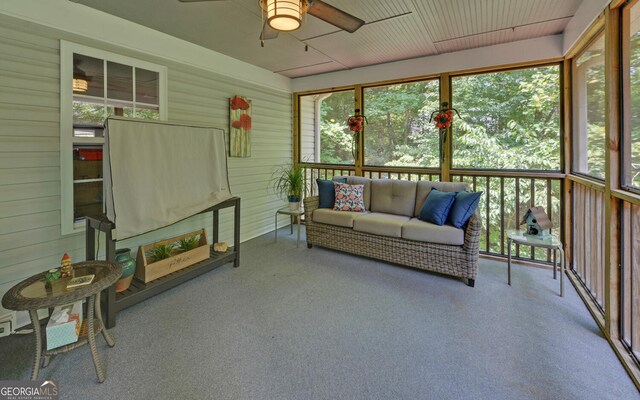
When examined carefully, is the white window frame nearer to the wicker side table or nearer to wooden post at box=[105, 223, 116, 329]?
wooden post at box=[105, 223, 116, 329]

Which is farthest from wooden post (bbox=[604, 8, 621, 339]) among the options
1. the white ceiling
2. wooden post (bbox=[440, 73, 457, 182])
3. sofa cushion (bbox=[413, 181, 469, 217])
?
wooden post (bbox=[440, 73, 457, 182])

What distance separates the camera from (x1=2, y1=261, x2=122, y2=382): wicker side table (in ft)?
5.71

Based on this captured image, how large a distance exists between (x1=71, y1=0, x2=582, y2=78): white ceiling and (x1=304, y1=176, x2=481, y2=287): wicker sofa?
1.78 m

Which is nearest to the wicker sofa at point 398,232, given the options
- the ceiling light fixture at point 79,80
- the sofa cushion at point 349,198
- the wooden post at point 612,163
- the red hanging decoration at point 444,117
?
the sofa cushion at point 349,198

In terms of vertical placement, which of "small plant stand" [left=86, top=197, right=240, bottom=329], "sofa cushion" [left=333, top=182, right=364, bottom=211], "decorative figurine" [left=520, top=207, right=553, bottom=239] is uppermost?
"sofa cushion" [left=333, top=182, right=364, bottom=211]

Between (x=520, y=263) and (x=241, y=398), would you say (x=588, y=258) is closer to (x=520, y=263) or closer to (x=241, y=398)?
(x=520, y=263)

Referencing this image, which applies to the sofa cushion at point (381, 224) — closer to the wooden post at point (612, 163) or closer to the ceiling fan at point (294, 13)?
the wooden post at point (612, 163)

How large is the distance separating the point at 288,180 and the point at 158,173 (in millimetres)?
2732

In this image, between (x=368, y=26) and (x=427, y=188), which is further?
(x=427, y=188)

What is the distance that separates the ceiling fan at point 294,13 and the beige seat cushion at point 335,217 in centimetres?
227

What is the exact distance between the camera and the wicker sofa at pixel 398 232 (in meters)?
3.26

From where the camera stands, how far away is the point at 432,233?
3.39 m

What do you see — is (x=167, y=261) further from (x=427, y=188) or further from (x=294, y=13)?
(x=427, y=188)

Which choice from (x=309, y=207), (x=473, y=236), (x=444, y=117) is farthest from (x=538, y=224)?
(x=309, y=207)
